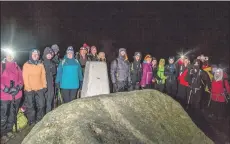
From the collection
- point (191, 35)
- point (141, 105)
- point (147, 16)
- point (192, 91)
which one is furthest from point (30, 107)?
point (147, 16)

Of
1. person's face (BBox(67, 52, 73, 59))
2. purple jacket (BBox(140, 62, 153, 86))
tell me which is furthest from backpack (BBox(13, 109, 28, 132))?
purple jacket (BBox(140, 62, 153, 86))

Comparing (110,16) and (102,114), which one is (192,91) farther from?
(110,16)

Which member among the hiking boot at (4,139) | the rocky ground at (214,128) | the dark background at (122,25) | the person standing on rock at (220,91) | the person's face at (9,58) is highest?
the dark background at (122,25)

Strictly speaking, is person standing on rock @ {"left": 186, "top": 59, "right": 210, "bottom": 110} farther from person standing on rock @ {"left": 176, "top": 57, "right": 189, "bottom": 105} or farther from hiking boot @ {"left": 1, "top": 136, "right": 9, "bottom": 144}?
hiking boot @ {"left": 1, "top": 136, "right": 9, "bottom": 144}

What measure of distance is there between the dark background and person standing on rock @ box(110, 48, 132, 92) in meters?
21.8

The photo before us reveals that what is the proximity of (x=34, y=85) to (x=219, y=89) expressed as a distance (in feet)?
21.5

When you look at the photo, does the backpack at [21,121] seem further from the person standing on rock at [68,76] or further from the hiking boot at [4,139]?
the person standing on rock at [68,76]

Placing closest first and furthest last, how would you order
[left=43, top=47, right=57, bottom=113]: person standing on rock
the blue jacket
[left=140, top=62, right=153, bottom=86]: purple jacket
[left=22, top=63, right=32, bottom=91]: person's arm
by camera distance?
1. [left=22, top=63, right=32, bottom=91]: person's arm
2. the blue jacket
3. [left=43, top=47, right=57, bottom=113]: person standing on rock
4. [left=140, top=62, right=153, bottom=86]: purple jacket

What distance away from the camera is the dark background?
33.4 m

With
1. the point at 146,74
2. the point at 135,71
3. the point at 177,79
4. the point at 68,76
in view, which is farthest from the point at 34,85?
the point at 177,79

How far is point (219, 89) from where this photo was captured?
996 centimetres

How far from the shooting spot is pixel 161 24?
37.5 m

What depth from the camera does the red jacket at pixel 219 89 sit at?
994 centimetres

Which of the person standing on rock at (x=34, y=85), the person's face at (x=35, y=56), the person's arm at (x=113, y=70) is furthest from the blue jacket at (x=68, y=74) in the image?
the person's arm at (x=113, y=70)
